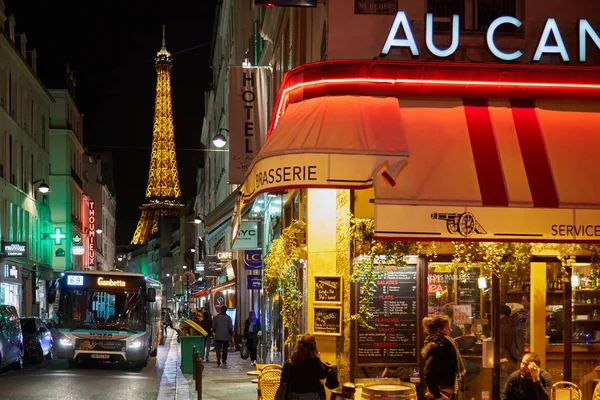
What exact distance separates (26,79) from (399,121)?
153 feet

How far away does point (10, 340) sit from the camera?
88.1ft

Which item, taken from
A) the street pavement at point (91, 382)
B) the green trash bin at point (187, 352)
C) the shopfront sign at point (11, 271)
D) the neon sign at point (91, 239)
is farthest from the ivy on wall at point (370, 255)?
the neon sign at point (91, 239)

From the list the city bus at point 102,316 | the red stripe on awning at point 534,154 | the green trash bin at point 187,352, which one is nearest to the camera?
the red stripe on awning at point 534,154

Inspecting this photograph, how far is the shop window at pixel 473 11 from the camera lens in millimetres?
14094

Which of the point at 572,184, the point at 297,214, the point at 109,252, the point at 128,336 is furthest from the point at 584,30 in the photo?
the point at 109,252

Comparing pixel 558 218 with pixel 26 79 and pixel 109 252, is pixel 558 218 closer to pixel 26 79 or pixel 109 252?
pixel 26 79

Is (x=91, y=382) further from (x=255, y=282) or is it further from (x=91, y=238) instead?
(x=91, y=238)

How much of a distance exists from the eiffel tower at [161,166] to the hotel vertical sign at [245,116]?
121529 mm

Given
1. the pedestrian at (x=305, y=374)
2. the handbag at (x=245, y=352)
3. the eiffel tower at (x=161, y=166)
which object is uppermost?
the eiffel tower at (x=161, y=166)

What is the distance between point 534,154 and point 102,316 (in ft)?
63.7

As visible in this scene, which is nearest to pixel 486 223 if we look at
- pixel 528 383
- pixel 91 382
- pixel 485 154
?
pixel 485 154

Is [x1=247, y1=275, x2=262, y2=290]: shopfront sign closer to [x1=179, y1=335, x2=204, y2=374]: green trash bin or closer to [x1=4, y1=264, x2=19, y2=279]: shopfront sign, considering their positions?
[x1=179, y1=335, x2=204, y2=374]: green trash bin

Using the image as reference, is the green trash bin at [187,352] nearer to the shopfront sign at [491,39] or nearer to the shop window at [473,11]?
the shop window at [473,11]

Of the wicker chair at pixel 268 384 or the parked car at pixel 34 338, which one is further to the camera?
the parked car at pixel 34 338
